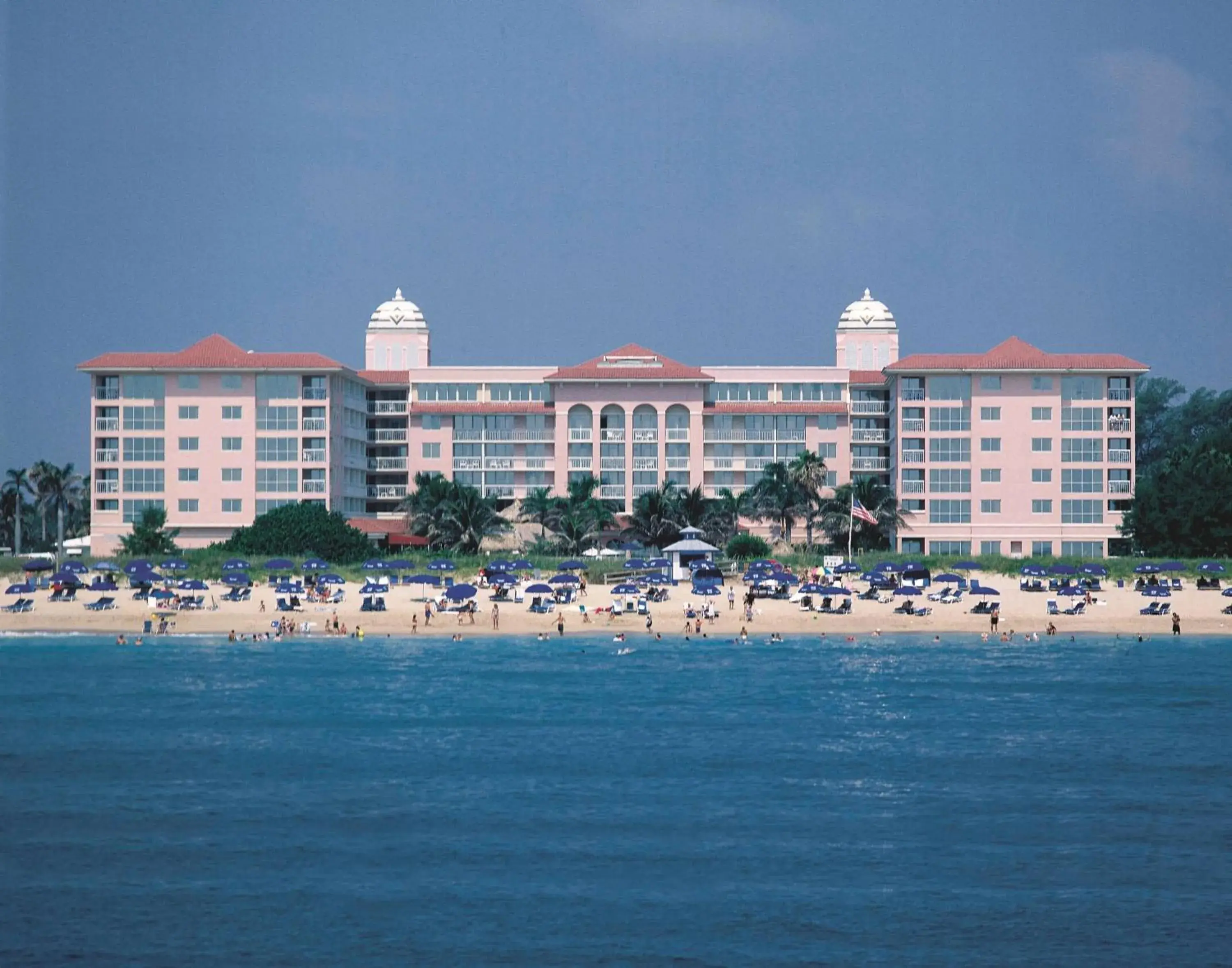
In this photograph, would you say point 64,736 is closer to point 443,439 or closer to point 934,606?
point 934,606

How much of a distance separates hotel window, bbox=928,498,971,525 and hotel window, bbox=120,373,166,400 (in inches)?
2027

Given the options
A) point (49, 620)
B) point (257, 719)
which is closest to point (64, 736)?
point (257, 719)

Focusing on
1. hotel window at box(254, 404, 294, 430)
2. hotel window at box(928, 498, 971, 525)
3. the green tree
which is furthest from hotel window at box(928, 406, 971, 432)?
the green tree

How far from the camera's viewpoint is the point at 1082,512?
10538 centimetres

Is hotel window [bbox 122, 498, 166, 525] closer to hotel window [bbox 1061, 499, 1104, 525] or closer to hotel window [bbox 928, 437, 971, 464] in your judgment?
hotel window [bbox 928, 437, 971, 464]

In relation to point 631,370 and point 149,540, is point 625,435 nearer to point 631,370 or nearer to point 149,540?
point 631,370

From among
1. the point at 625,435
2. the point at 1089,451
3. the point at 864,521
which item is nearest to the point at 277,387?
the point at 625,435

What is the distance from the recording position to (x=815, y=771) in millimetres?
36750

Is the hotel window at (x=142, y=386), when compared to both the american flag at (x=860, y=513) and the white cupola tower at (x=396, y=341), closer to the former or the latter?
the white cupola tower at (x=396, y=341)

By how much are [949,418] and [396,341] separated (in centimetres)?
4315

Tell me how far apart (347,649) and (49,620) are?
15.4 metres

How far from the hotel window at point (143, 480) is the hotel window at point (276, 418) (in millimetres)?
6205

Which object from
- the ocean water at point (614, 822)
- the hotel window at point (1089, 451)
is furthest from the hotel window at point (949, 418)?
the ocean water at point (614, 822)

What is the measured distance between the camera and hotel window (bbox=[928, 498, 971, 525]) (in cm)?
10575
